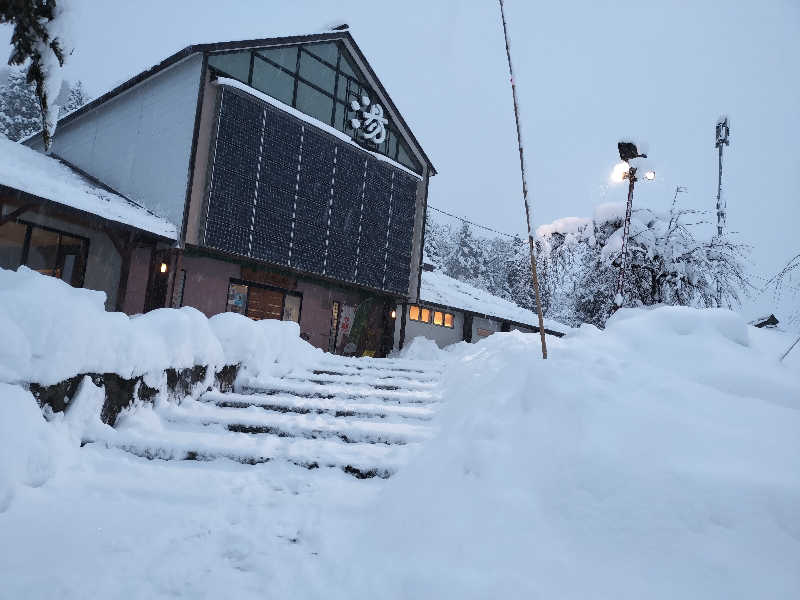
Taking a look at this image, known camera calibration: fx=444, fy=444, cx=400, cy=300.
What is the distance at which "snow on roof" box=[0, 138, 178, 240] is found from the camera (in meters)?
7.97

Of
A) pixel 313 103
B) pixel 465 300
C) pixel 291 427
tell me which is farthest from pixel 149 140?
pixel 465 300

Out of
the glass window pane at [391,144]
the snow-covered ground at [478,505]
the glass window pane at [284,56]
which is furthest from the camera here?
the glass window pane at [391,144]

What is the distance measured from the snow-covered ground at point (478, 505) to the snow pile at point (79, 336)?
49 mm

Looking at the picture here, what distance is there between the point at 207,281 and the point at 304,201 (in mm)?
3426

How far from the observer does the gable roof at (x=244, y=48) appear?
10688 millimetres

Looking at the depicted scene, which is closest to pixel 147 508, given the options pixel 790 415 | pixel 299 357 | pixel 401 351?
pixel 790 415

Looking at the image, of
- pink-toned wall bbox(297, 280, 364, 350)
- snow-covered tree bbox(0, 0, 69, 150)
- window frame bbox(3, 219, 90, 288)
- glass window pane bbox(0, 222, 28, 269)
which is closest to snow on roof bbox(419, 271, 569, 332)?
pink-toned wall bbox(297, 280, 364, 350)

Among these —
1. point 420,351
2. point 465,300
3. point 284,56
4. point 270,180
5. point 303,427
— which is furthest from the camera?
point 465,300

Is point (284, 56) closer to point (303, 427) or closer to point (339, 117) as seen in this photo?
point (339, 117)

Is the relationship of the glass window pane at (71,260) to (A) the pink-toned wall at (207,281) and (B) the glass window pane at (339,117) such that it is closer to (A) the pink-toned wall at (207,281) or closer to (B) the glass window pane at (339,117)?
(A) the pink-toned wall at (207,281)

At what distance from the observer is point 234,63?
11.4 metres

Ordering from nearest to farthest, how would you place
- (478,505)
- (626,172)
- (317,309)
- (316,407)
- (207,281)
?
1. (478,505)
2. (316,407)
3. (626,172)
4. (207,281)
5. (317,309)

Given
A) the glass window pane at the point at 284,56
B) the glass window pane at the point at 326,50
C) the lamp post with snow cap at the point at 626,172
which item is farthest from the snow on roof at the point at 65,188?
the lamp post with snow cap at the point at 626,172

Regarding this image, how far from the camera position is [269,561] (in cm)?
184
